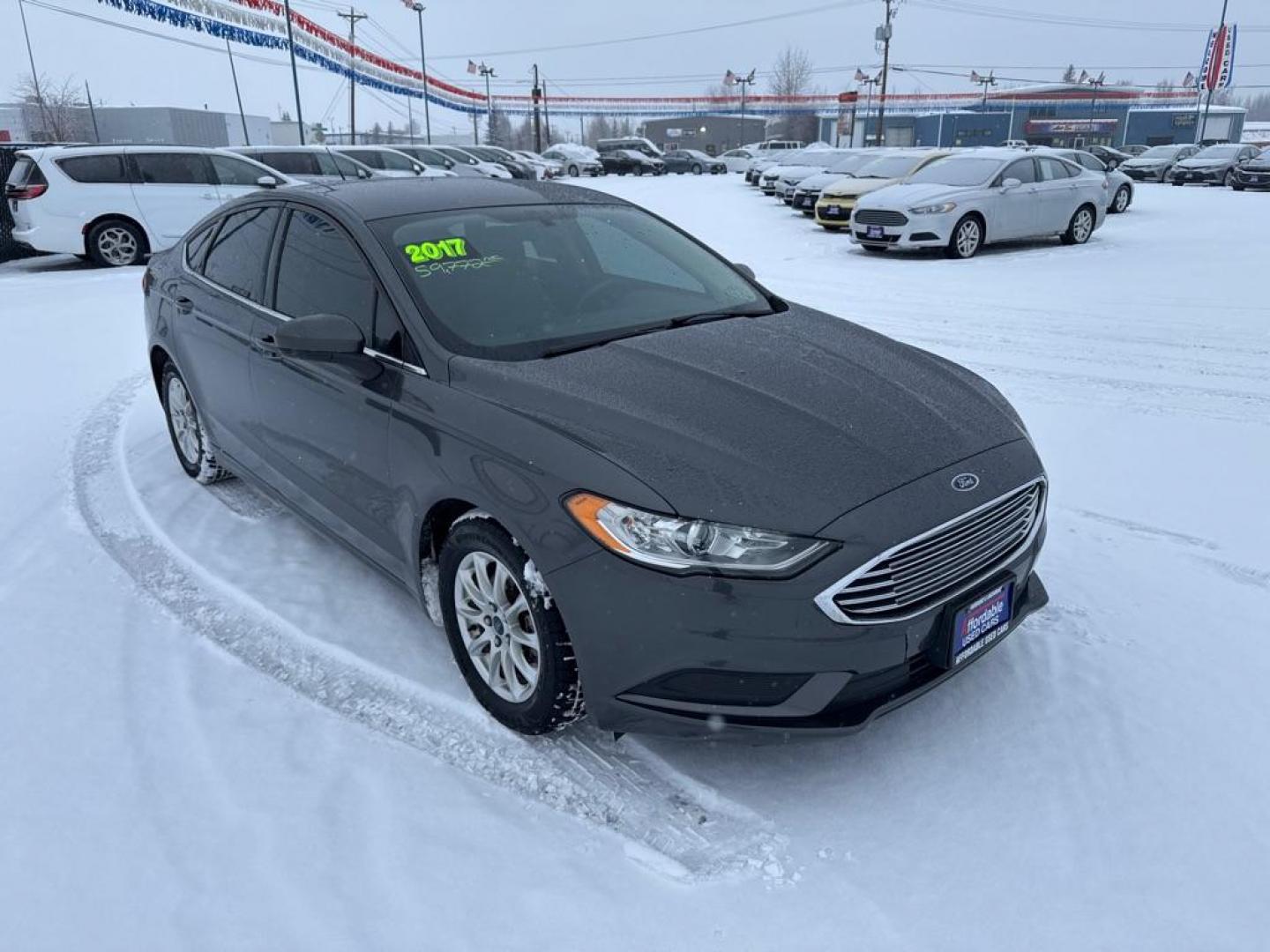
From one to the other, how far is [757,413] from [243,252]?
2763mm

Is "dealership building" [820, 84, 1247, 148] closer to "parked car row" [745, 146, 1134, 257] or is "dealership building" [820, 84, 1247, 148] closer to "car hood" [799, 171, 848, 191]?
"car hood" [799, 171, 848, 191]

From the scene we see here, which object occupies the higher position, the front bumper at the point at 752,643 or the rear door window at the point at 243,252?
the rear door window at the point at 243,252

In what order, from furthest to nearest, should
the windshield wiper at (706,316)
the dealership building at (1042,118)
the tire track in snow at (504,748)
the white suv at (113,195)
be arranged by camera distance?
1. the dealership building at (1042,118)
2. the white suv at (113,195)
3. the windshield wiper at (706,316)
4. the tire track in snow at (504,748)

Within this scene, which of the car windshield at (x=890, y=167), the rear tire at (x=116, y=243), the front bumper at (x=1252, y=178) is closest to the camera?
the rear tire at (x=116, y=243)

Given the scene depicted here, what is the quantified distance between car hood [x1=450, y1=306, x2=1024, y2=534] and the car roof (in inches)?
38.2

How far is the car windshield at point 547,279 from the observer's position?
10.3ft

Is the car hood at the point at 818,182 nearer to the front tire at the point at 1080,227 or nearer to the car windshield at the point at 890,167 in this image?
the car windshield at the point at 890,167

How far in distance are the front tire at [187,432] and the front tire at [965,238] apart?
1092 cm

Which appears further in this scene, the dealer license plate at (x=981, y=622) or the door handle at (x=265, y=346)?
the door handle at (x=265, y=346)

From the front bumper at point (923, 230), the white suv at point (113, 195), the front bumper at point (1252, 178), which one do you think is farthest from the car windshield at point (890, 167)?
the front bumper at point (1252, 178)

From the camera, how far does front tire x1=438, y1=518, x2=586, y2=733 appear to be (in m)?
2.62

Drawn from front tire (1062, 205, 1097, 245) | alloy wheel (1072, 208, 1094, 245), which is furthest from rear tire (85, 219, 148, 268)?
alloy wheel (1072, 208, 1094, 245)

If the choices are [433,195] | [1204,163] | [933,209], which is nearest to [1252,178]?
[1204,163]

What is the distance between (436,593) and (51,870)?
1.28 metres
